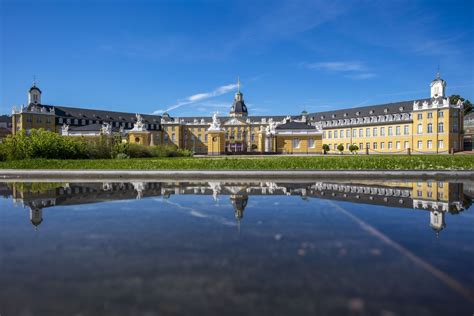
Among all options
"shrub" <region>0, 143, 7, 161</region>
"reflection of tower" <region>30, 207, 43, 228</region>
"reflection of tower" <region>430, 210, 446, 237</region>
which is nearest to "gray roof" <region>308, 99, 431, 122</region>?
"reflection of tower" <region>430, 210, 446, 237</region>

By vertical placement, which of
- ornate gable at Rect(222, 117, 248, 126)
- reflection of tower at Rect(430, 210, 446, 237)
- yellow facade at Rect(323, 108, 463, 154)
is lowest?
reflection of tower at Rect(430, 210, 446, 237)

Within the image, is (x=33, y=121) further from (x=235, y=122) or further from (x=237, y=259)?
(x=237, y=259)

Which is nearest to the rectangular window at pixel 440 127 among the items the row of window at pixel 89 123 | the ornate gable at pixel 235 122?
the ornate gable at pixel 235 122

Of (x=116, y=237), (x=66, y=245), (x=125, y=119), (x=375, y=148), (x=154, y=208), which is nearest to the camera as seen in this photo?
(x=66, y=245)

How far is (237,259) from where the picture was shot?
5762 mm

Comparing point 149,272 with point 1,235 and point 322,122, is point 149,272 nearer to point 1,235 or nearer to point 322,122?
point 1,235

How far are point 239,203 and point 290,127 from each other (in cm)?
3823

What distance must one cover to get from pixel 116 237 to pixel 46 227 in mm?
2206

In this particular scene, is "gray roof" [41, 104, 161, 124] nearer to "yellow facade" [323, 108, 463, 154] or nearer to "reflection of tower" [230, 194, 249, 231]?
"yellow facade" [323, 108, 463, 154]

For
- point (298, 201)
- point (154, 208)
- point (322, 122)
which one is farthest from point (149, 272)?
point (322, 122)

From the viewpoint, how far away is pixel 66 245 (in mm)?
6723

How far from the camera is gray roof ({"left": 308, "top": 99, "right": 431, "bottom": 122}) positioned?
70831mm

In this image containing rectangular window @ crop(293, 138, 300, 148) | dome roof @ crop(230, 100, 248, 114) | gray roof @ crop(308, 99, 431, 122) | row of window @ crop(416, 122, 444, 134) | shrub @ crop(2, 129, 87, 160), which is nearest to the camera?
shrub @ crop(2, 129, 87, 160)

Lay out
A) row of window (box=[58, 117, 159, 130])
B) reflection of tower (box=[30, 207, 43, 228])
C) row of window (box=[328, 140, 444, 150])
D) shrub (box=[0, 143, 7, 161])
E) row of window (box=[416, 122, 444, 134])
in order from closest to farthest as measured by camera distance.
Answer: reflection of tower (box=[30, 207, 43, 228]) < shrub (box=[0, 143, 7, 161]) < row of window (box=[416, 122, 444, 134]) < row of window (box=[328, 140, 444, 150]) < row of window (box=[58, 117, 159, 130])
